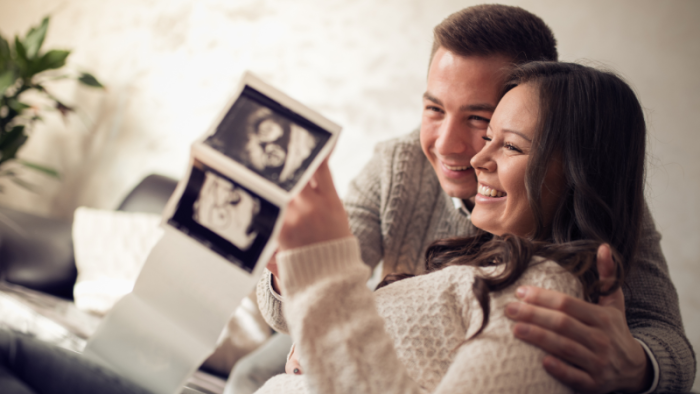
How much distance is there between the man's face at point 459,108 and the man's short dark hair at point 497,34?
0.07ft

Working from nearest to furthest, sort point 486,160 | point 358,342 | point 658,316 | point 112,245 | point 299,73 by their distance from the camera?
point 358,342 < point 486,160 < point 658,316 < point 112,245 < point 299,73

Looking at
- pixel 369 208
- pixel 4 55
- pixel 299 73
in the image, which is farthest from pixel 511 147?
pixel 4 55

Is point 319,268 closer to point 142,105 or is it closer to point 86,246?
point 86,246

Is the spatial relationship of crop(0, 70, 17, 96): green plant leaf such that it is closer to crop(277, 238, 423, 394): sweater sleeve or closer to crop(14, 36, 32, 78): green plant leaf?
crop(14, 36, 32, 78): green plant leaf

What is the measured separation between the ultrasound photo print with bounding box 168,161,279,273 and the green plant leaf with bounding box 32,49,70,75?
78.0 inches

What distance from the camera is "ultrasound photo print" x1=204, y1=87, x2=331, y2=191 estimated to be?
562mm

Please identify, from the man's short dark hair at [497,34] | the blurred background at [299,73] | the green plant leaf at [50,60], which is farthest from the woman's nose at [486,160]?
the green plant leaf at [50,60]

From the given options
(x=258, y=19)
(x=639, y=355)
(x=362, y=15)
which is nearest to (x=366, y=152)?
(x=362, y=15)

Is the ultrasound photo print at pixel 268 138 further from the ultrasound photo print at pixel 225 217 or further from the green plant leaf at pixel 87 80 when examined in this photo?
the green plant leaf at pixel 87 80

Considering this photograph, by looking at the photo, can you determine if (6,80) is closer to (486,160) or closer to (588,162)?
(486,160)

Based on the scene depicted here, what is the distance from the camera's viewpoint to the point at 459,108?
3.44ft

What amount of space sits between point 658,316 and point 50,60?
100.0 inches

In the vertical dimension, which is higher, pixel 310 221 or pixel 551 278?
pixel 310 221

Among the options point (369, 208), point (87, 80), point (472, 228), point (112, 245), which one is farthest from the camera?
point (87, 80)
